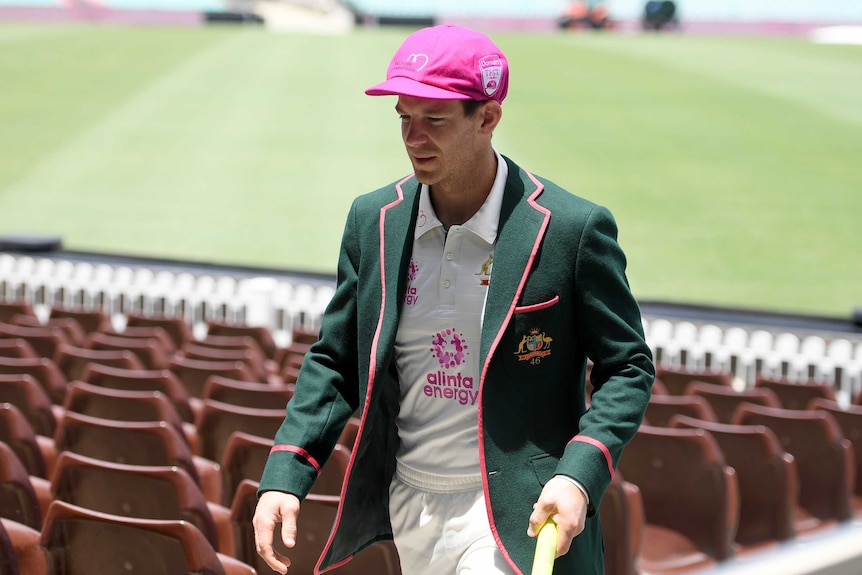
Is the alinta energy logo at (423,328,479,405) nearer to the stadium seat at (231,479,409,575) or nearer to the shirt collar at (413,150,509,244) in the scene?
the shirt collar at (413,150,509,244)

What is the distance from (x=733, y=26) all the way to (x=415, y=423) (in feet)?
141

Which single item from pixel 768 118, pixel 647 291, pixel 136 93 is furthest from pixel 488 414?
pixel 136 93

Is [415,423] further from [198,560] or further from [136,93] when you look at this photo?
[136,93]

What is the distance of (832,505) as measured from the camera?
4.24 metres

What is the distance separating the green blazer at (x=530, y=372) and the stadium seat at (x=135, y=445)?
139 centimetres

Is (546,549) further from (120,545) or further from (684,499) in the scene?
(684,499)

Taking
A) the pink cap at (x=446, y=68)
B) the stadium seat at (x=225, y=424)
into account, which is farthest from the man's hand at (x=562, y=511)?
the stadium seat at (x=225, y=424)

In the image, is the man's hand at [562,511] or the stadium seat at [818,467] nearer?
the man's hand at [562,511]

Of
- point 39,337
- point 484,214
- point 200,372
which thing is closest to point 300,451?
point 484,214

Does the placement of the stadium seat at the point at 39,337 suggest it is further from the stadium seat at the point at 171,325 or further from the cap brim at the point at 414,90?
the cap brim at the point at 414,90

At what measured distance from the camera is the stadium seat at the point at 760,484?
12.7ft

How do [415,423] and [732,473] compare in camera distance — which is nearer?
[415,423]

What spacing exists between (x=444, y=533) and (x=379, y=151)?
18.8 meters

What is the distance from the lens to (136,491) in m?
2.89
